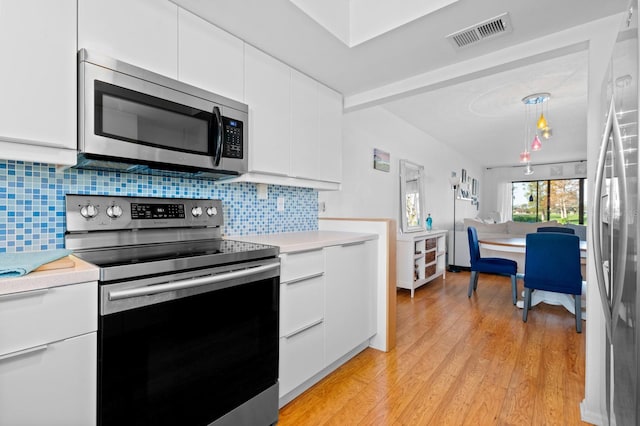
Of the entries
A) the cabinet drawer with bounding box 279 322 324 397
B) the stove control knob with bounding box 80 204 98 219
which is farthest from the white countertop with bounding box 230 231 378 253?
the stove control knob with bounding box 80 204 98 219

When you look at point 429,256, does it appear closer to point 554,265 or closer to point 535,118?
point 554,265

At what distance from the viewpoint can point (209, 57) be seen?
1760 millimetres

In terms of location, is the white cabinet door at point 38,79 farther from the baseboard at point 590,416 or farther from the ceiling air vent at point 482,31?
the baseboard at point 590,416

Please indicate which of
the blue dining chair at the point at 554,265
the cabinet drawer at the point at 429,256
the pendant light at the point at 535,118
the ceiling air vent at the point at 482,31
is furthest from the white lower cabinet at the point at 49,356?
the pendant light at the point at 535,118

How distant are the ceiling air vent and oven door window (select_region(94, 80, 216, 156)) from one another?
160 centimetres

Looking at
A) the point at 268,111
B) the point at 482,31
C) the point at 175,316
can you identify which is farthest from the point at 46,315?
the point at 482,31

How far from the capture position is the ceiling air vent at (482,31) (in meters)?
1.79

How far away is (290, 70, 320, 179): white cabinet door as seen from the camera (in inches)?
90.7

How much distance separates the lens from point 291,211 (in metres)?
2.68

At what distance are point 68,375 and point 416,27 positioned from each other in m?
2.33

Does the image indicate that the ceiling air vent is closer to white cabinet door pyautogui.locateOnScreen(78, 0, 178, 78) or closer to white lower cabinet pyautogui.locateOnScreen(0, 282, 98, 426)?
white cabinet door pyautogui.locateOnScreen(78, 0, 178, 78)

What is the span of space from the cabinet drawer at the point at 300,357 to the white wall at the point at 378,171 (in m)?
1.32

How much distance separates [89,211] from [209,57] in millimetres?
1036

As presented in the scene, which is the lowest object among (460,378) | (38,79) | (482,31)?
(460,378)
